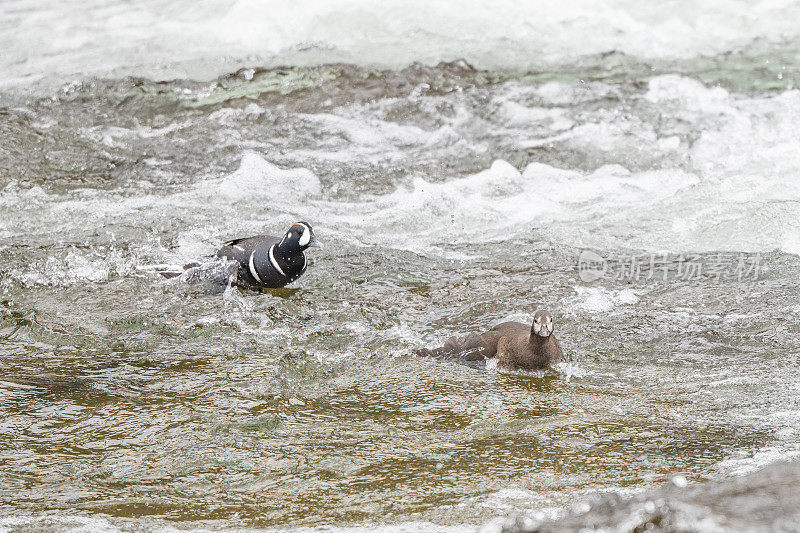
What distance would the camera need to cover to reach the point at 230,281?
5.92 metres

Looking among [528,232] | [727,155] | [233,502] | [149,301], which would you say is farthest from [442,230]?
[233,502]

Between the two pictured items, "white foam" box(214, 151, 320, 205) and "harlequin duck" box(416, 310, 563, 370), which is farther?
"white foam" box(214, 151, 320, 205)

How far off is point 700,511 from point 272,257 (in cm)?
409

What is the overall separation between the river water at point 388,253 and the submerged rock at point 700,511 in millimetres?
294

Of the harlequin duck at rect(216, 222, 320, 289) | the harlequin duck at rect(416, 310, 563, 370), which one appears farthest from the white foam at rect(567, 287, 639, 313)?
the harlequin duck at rect(216, 222, 320, 289)

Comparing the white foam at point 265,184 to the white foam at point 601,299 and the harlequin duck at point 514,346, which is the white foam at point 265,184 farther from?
the harlequin duck at point 514,346

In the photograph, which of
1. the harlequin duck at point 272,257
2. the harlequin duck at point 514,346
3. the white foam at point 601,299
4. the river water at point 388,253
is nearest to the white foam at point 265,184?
the river water at point 388,253

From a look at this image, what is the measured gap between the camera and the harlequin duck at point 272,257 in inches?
230

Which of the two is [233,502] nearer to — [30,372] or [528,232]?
[30,372]

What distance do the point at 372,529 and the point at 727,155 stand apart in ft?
19.7

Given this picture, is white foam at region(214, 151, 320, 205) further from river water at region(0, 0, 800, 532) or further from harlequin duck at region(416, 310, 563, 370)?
harlequin duck at region(416, 310, 563, 370)

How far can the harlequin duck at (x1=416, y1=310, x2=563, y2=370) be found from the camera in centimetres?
465

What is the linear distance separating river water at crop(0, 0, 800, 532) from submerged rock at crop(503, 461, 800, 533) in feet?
0.96

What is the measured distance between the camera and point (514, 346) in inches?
187
